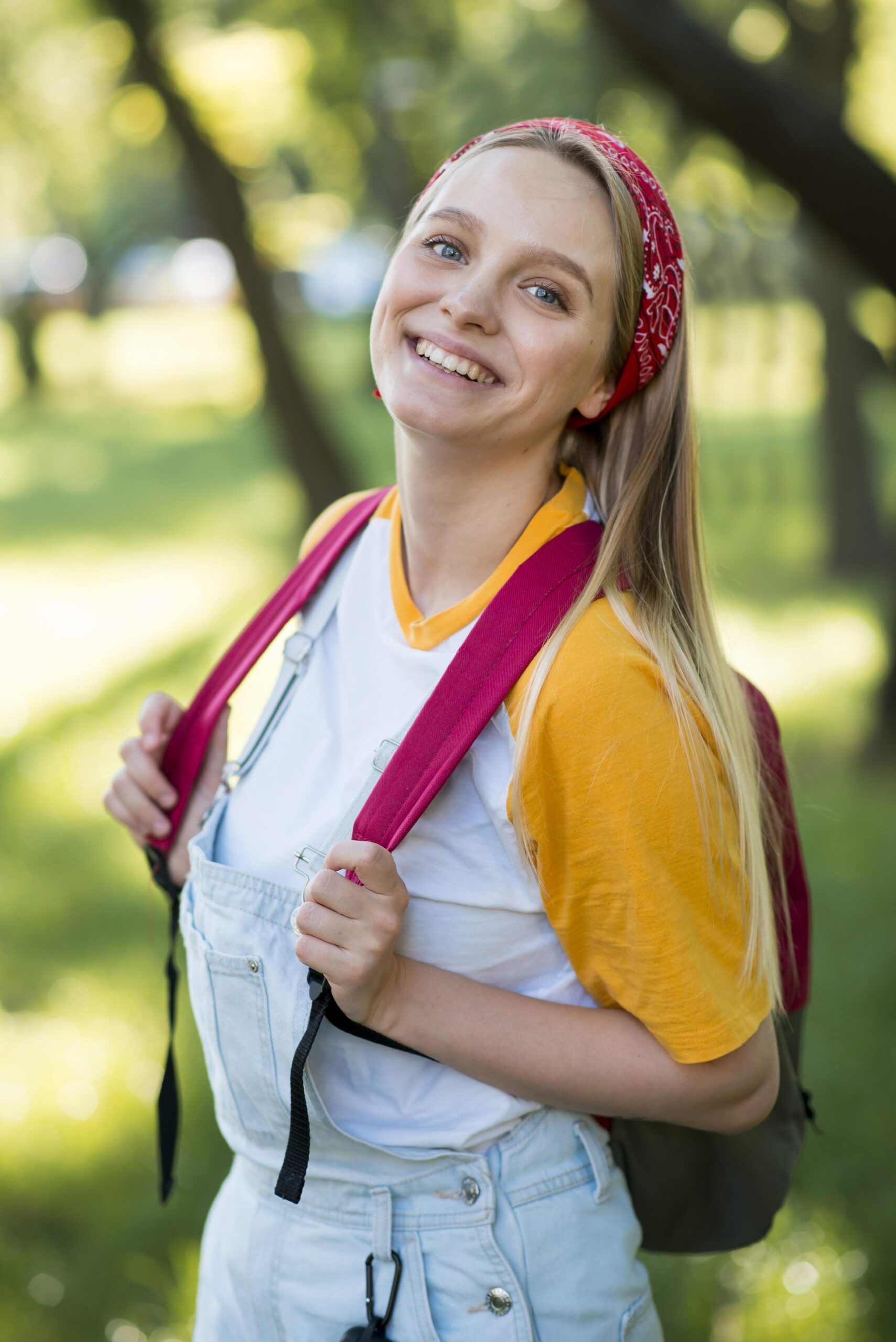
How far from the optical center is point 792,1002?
1.79 m

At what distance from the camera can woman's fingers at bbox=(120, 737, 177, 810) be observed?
1.83 m

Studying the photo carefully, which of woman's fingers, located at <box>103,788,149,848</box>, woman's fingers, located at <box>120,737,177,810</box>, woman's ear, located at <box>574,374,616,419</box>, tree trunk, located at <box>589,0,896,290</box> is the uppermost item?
tree trunk, located at <box>589,0,896,290</box>

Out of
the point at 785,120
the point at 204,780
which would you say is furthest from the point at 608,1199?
the point at 785,120

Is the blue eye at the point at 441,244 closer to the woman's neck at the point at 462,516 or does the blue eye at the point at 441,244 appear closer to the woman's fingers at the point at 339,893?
the woman's neck at the point at 462,516

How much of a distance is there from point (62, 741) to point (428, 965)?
16.9 ft

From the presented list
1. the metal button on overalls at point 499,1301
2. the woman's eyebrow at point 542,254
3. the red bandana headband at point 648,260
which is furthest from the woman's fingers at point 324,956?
the woman's eyebrow at point 542,254

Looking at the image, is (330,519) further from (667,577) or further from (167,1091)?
(167,1091)

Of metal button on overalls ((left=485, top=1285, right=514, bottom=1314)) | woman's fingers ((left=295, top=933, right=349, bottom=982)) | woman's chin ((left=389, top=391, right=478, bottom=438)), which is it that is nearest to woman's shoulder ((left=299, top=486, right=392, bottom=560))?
woman's chin ((left=389, top=391, right=478, bottom=438))

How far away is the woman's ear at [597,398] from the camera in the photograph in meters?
1.71

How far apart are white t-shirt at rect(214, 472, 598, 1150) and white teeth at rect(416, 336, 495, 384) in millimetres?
204

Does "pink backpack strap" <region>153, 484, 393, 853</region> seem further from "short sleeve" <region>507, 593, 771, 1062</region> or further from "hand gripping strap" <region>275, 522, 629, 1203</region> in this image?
"short sleeve" <region>507, 593, 771, 1062</region>

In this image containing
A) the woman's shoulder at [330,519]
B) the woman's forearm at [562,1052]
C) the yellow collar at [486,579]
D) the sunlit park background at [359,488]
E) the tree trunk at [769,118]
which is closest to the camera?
the woman's forearm at [562,1052]

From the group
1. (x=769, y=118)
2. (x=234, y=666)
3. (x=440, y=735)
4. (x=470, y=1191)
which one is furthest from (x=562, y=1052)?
(x=769, y=118)

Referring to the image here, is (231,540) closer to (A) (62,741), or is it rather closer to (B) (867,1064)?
(A) (62,741)
